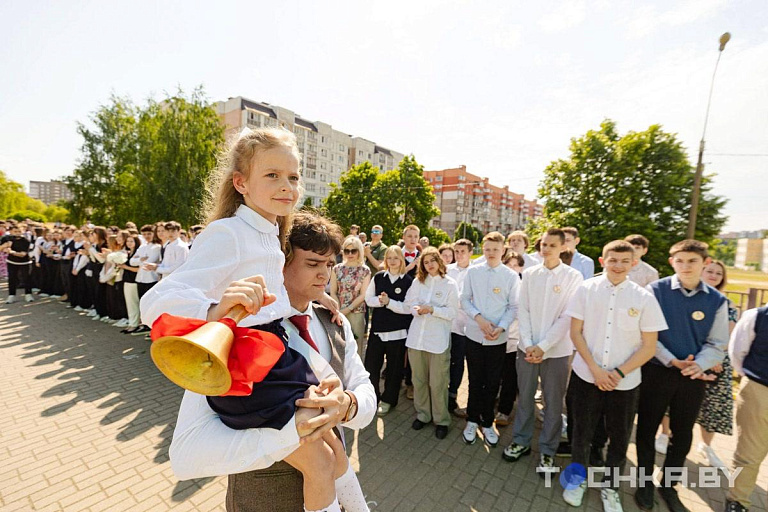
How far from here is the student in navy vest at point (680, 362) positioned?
332 cm

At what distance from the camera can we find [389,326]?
4984 mm

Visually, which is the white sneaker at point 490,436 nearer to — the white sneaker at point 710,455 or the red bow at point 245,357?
the white sneaker at point 710,455

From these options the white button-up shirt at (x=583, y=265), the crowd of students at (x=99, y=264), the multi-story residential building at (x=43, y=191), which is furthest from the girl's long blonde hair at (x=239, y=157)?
the multi-story residential building at (x=43, y=191)

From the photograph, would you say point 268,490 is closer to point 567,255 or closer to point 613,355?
point 613,355

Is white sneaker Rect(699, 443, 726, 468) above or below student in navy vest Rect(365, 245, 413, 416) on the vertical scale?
below

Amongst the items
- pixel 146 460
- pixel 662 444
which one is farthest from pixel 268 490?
pixel 662 444

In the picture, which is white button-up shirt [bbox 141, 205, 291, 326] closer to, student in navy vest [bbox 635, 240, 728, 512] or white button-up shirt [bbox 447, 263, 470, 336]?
white button-up shirt [bbox 447, 263, 470, 336]

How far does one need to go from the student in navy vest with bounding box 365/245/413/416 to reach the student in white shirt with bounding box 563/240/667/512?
239 cm

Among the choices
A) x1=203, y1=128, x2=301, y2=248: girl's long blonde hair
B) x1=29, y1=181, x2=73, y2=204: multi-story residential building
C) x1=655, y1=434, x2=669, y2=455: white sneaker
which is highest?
x1=29, y1=181, x2=73, y2=204: multi-story residential building

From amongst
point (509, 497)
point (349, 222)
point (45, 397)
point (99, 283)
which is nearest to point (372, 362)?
point (509, 497)

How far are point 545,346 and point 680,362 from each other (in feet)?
4.04

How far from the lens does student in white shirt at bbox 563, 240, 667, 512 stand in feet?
10.6

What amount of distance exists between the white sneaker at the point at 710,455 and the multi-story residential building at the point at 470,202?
67.5 m

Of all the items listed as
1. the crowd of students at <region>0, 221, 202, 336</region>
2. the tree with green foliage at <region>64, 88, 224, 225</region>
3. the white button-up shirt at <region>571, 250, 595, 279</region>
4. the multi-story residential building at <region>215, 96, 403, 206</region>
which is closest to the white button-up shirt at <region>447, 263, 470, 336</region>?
the white button-up shirt at <region>571, 250, 595, 279</region>
